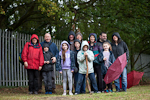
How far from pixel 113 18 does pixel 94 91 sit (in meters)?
4.75

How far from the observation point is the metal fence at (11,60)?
8992 mm

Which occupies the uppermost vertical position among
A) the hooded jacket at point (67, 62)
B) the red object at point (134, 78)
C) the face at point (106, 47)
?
the face at point (106, 47)

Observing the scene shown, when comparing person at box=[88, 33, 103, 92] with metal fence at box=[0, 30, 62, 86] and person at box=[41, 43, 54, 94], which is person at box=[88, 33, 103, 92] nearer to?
person at box=[41, 43, 54, 94]

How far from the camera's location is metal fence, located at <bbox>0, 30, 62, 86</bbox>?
29.5 ft

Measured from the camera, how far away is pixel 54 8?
27.4ft

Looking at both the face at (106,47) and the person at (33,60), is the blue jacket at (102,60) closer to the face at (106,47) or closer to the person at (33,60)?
the face at (106,47)

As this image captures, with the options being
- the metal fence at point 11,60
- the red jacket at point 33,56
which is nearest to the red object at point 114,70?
the red jacket at point 33,56

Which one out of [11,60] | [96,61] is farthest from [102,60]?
[11,60]

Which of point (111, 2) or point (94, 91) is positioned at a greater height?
point (111, 2)

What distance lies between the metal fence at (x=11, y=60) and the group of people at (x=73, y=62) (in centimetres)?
220

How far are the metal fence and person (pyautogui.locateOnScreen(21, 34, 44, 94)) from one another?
2218 millimetres

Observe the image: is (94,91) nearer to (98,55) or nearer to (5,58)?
(98,55)

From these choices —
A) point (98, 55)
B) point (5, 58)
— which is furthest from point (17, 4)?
point (98, 55)

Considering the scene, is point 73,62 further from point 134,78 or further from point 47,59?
point 134,78
